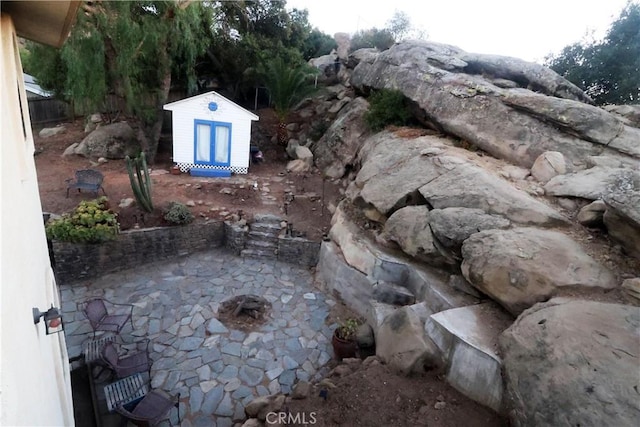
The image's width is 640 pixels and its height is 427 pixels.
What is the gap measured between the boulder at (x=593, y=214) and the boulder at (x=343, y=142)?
24.1ft

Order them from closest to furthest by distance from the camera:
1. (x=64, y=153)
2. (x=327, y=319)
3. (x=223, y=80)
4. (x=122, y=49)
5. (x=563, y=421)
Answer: (x=563, y=421), (x=327, y=319), (x=122, y=49), (x=64, y=153), (x=223, y=80)

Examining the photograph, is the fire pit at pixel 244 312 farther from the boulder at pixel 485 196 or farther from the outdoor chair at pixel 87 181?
the outdoor chair at pixel 87 181

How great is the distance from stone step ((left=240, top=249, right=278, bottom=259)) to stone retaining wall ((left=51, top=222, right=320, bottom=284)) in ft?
0.50

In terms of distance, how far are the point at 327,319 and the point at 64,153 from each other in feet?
40.8

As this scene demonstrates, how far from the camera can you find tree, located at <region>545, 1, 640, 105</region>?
12.9m

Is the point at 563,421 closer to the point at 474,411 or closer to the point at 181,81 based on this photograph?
the point at 474,411

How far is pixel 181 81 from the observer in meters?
14.9

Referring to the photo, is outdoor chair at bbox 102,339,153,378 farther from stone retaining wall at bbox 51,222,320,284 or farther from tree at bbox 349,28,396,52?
tree at bbox 349,28,396,52

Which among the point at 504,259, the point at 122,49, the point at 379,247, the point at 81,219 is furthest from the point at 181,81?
the point at 504,259

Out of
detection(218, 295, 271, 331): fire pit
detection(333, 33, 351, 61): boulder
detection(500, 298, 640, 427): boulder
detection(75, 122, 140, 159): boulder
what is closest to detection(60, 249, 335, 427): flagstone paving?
detection(218, 295, 271, 331): fire pit

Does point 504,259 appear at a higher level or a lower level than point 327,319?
higher

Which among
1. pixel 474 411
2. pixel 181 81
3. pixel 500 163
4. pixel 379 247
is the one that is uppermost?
pixel 181 81

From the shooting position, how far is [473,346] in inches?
162

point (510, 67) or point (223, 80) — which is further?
point (223, 80)
